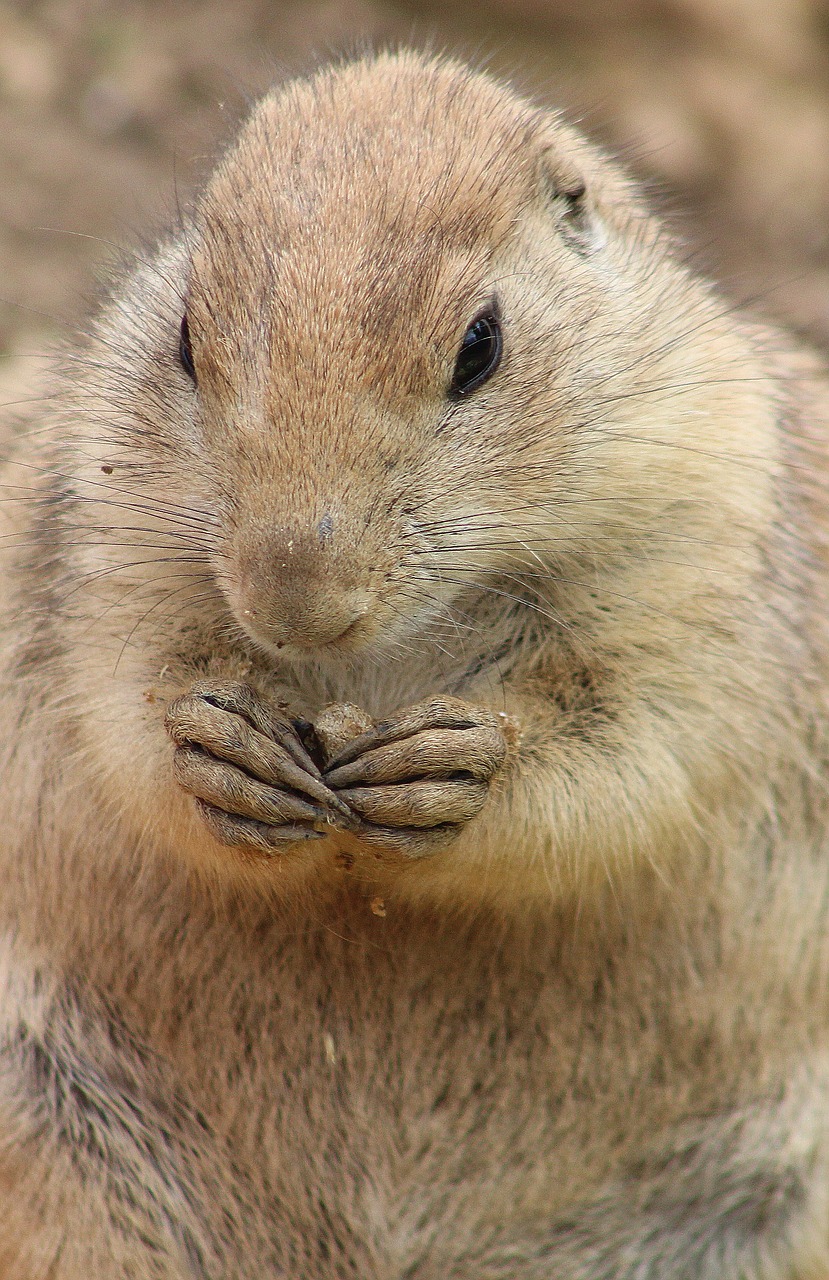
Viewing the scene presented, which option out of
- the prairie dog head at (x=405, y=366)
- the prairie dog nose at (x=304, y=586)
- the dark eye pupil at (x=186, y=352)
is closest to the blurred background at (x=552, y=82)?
the prairie dog head at (x=405, y=366)

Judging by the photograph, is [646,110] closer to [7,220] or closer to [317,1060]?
[7,220]

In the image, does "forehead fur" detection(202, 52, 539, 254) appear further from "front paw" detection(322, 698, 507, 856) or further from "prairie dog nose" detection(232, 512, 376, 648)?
"front paw" detection(322, 698, 507, 856)

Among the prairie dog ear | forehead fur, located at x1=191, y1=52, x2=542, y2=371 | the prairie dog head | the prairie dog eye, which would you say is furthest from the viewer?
the prairie dog ear

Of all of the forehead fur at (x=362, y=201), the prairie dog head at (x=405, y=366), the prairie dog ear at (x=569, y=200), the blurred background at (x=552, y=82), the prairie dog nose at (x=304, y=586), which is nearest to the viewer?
the prairie dog nose at (x=304, y=586)

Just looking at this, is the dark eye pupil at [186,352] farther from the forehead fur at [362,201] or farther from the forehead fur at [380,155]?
the forehead fur at [380,155]


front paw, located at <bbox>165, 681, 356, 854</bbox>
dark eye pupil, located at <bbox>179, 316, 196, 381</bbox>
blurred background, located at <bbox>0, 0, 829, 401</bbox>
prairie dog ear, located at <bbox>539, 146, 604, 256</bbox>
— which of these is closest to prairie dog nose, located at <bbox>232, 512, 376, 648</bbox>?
front paw, located at <bbox>165, 681, 356, 854</bbox>
